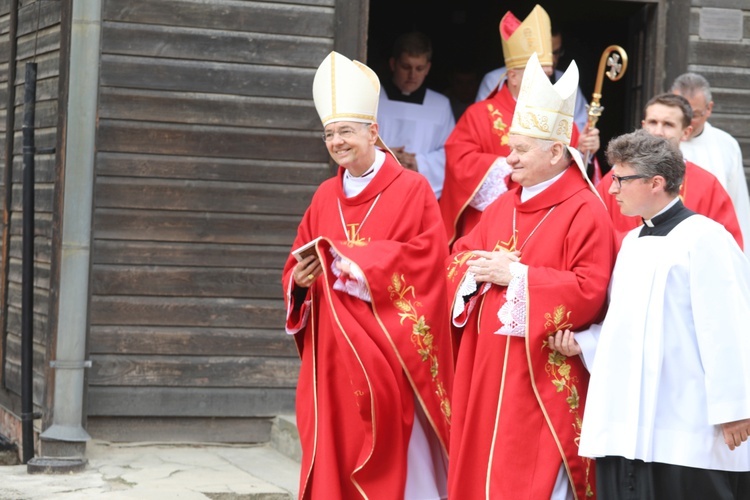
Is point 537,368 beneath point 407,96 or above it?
beneath

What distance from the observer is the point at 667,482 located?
14.3 ft

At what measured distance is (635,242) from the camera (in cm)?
457

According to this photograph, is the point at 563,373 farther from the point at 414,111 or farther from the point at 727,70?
the point at 414,111

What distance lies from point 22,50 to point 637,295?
5.17m

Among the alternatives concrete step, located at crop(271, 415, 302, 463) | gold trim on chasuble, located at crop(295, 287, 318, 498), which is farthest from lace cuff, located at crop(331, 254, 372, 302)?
concrete step, located at crop(271, 415, 302, 463)

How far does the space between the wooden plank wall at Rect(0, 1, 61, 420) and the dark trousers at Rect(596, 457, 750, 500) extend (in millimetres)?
3962

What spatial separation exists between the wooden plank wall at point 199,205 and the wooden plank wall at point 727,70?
7.50ft

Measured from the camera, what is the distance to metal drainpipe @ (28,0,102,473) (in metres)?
6.94

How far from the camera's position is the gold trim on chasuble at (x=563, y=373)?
479 cm

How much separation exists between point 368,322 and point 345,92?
3.26 ft

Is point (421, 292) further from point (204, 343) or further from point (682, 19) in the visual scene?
point (682, 19)

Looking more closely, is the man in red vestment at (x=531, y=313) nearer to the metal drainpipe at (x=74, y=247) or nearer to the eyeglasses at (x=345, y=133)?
the eyeglasses at (x=345, y=133)

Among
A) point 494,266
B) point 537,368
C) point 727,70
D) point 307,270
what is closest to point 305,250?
point 307,270

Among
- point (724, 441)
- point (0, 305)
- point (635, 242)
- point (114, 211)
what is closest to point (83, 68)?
point (114, 211)
